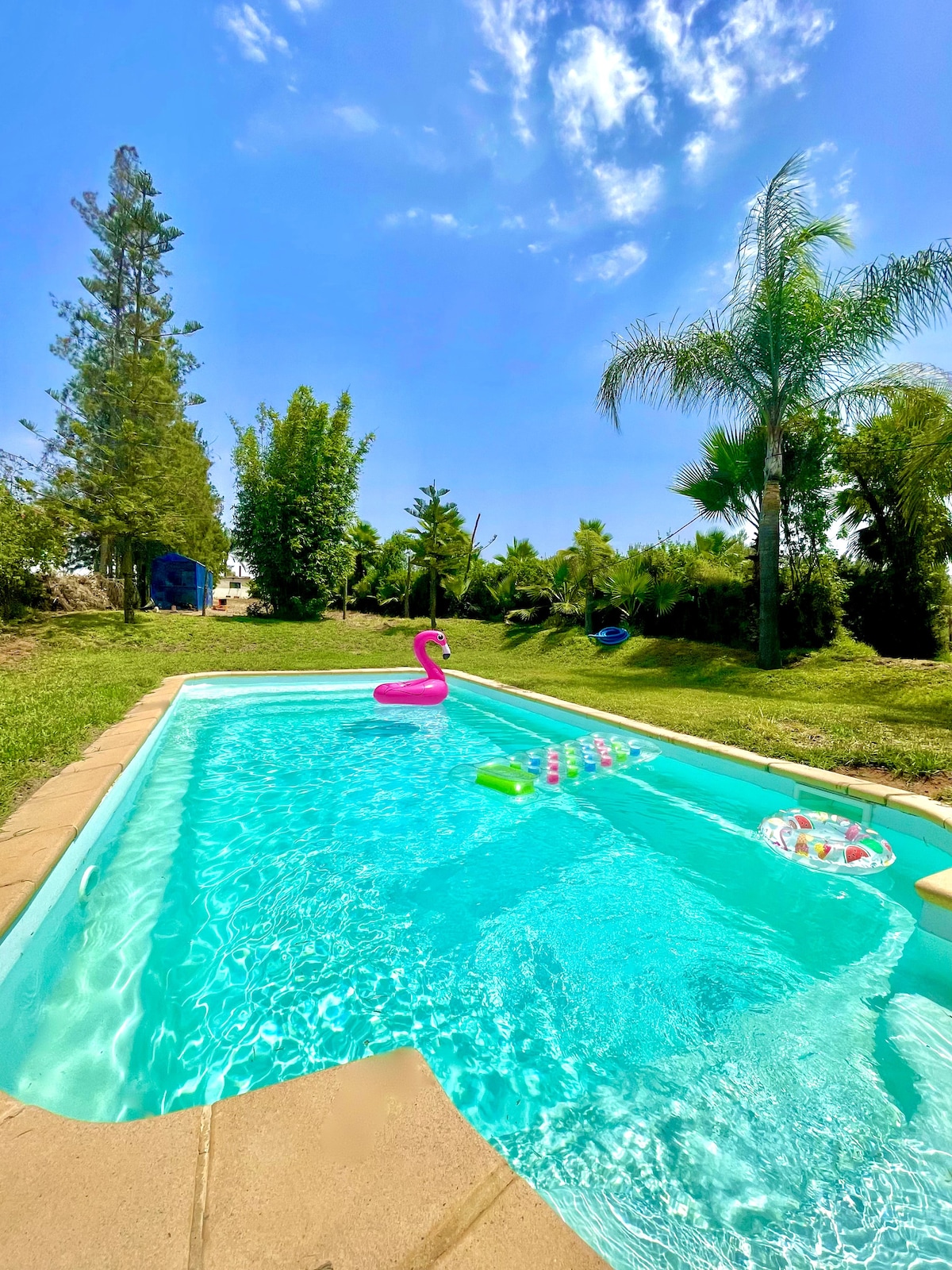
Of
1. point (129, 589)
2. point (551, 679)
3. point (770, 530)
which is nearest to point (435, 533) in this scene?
point (129, 589)

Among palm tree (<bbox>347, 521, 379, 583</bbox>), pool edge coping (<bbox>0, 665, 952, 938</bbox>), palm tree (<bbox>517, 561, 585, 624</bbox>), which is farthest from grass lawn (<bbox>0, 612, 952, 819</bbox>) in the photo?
palm tree (<bbox>347, 521, 379, 583</bbox>)

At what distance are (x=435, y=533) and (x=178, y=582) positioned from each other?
1313 cm

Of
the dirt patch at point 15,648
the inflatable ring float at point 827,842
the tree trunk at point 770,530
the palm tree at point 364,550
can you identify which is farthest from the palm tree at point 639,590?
the dirt patch at point 15,648

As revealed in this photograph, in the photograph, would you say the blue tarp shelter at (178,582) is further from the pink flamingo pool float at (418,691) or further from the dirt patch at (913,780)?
the dirt patch at (913,780)

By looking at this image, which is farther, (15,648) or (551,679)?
(15,648)

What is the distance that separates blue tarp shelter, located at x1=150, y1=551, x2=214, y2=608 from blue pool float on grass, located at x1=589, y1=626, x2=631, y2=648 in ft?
58.3

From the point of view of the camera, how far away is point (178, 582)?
24484mm

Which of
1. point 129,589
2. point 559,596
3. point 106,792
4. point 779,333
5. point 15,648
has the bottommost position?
point 106,792

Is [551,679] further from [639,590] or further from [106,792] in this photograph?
[106,792]

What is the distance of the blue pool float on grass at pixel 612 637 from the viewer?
49.5ft

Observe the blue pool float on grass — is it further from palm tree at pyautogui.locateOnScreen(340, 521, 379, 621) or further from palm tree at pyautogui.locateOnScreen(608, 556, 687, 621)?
palm tree at pyautogui.locateOnScreen(340, 521, 379, 621)

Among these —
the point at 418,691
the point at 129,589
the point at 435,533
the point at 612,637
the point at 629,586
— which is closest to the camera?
the point at 418,691

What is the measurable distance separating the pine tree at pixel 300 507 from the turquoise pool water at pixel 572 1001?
49.9ft

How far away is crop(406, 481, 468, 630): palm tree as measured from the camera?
19.7 metres
